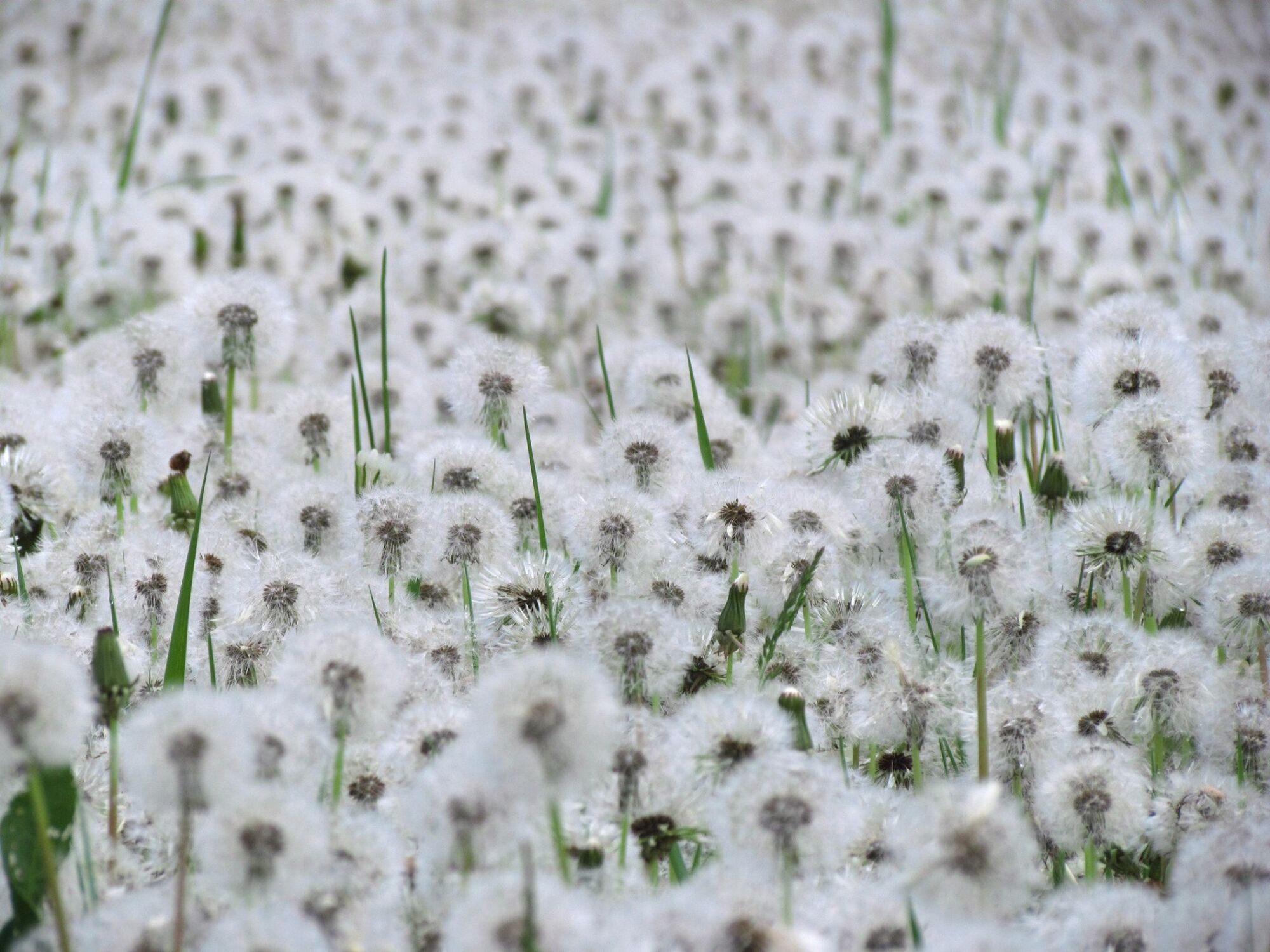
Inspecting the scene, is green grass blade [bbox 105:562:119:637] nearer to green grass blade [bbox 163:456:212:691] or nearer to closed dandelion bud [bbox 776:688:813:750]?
green grass blade [bbox 163:456:212:691]

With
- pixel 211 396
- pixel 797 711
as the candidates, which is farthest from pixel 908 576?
pixel 211 396

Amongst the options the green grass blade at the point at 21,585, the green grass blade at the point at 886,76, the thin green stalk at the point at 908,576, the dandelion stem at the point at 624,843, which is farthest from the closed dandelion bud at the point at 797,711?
the green grass blade at the point at 886,76

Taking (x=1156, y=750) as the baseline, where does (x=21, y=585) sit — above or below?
above

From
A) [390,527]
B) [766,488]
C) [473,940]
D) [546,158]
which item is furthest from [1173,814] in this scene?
[546,158]

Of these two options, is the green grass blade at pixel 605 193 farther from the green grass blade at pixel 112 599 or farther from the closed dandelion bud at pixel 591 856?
the closed dandelion bud at pixel 591 856

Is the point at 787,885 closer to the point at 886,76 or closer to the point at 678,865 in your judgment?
the point at 678,865

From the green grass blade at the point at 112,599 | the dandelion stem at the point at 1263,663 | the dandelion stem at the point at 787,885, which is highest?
the green grass blade at the point at 112,599
